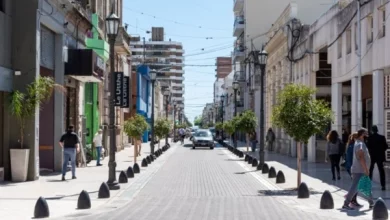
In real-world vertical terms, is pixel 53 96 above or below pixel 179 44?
below

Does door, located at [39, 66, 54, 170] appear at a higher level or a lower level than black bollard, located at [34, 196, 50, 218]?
higher

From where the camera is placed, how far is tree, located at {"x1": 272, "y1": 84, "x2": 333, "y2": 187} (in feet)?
61.2

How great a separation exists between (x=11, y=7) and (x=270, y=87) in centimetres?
3257

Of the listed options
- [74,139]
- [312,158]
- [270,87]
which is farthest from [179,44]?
[74,139]

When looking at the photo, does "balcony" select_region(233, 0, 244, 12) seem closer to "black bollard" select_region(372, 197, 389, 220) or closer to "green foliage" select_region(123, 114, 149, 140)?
"green foliage" select_region(123, 114, 149, 140)

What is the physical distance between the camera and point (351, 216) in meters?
12.7

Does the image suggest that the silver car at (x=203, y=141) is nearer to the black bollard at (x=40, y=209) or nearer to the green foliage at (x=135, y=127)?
the green foliage at (x=135, y=127)

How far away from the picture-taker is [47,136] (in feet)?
76.6

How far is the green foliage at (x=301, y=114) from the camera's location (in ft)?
61.2

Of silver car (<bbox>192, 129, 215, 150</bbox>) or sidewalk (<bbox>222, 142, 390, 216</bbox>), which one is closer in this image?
sidewalk (<bbox>222, 142, 390, 216</bbox>)

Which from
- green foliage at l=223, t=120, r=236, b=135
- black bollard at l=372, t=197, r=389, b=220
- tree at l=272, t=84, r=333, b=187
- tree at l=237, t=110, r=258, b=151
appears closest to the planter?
tree at l=272, t=84, r=333, b=187

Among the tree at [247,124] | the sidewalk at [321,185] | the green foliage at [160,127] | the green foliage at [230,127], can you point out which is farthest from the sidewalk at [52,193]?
the green foliage at [230,127]

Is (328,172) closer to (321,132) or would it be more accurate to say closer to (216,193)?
(321,132)

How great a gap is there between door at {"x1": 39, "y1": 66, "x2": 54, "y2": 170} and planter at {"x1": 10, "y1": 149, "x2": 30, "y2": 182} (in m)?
4.29
